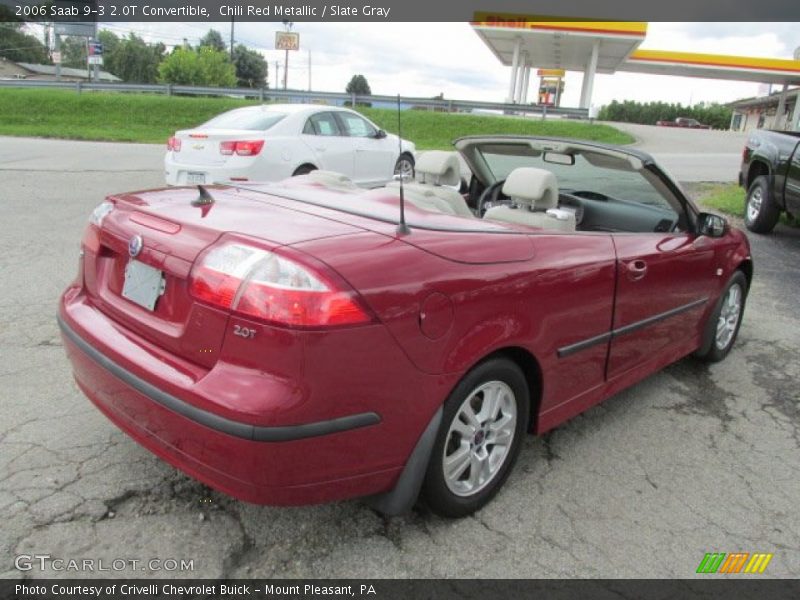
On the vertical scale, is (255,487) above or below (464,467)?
above

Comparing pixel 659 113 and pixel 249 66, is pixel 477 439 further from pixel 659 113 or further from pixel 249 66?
pixel 249 66

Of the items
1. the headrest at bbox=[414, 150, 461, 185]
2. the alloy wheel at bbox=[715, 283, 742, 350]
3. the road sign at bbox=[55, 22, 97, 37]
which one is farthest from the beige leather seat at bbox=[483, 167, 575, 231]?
the road sign at bbox=[55, 22, 97, 37]

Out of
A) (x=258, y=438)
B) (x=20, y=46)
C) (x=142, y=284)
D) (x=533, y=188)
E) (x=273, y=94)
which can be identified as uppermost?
(x=20, y=46)

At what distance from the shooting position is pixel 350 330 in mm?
1986

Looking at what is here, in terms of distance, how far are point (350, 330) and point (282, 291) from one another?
236 millimetres

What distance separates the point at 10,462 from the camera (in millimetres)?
2756

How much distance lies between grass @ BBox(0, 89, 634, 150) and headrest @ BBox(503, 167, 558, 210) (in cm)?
1683

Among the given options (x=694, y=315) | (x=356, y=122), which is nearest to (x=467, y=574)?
(x=694, y=315)

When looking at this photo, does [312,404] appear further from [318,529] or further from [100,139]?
[100,139]

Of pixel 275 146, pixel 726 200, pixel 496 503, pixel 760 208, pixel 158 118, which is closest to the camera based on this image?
pixel 496 503

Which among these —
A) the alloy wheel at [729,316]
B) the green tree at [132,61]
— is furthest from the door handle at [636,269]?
the green tree at [132,61]

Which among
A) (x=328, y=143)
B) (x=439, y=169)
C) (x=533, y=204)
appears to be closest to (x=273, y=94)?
(x=328, y=143)

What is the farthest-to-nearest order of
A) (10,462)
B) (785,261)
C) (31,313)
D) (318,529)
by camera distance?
(785,261) → (31,313) → (10,462) → (318,529)

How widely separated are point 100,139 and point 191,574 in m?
18.4
